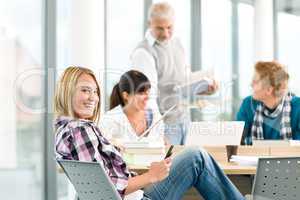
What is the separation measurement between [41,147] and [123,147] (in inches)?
69.9

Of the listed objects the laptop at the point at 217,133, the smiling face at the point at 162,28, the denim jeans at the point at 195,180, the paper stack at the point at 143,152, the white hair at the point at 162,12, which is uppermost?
the white hair at the point at 162,12

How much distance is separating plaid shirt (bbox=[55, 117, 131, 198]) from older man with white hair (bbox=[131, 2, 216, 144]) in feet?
4.89

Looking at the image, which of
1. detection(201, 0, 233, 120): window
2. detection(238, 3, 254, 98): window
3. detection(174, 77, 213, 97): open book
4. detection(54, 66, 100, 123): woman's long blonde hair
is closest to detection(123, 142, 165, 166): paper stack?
detection(54, 66, 100, 123): woman's long blonde hair

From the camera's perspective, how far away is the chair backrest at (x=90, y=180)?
7.65ft

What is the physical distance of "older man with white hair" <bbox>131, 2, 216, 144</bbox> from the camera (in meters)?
4.17

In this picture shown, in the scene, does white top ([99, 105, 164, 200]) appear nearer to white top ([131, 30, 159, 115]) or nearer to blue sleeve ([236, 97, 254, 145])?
white top ([131, 30, 159, 115])

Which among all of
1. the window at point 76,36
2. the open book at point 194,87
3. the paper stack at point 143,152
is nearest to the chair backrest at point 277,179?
the paper stack at point 143,152

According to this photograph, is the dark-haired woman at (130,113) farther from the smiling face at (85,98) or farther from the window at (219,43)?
the window at (219,43)

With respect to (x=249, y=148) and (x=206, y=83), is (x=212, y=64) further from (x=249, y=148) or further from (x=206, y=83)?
(x=249, y=148)

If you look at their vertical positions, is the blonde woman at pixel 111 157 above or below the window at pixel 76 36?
below

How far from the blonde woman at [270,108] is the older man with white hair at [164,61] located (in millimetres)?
312

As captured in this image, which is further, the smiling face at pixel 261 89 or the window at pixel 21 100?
the window at pixel 21 100

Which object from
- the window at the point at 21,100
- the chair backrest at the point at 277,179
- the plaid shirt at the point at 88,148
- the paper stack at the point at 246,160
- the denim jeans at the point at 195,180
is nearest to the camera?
the chair backrest at the point at 277,179

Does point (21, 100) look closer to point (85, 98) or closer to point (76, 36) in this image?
point (76, 36)
